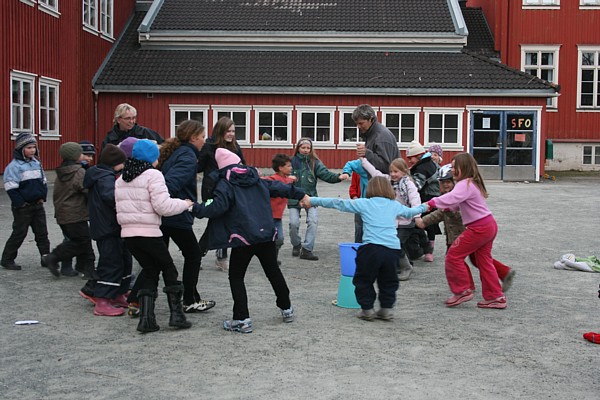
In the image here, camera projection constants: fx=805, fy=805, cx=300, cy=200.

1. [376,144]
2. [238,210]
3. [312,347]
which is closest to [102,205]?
[238,210]

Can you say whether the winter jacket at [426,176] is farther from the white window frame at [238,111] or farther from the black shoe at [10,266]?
the white window frame at [238,111]

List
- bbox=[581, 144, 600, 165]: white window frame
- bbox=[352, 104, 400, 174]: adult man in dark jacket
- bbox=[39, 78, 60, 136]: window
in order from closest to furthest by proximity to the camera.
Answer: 1. bbox=[352, 104, 400, 174]: adult man in dark jacket
2. bbox=[39, 78, 60, 136]: window
3. bbox=[581, 144, 600, 165]: white window frame

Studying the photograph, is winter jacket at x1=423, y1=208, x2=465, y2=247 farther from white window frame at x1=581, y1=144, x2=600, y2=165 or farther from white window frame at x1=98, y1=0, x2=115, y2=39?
white window frame at x1=581, y1=144, x2=600, y2=165

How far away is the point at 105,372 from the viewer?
5.35 m

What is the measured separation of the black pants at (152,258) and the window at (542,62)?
94.4 ft

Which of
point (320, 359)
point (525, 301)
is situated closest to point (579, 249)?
point (525, 301)

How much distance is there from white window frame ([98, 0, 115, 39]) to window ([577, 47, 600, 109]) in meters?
18.7

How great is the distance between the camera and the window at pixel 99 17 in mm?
27625

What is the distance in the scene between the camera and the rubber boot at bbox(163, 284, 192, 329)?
655 centimetres

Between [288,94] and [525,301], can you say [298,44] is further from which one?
[525,301]

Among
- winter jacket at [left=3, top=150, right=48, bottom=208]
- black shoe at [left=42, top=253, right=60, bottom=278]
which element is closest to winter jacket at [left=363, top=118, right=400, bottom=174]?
black shoe at [left=42, top=253, right=60, bottom=278]

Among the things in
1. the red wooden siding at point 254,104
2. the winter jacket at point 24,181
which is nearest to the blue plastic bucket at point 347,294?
the winter jacket at point 24,181

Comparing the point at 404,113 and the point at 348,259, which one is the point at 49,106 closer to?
the point at 404,113

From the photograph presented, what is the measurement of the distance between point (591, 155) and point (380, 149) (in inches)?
1043
